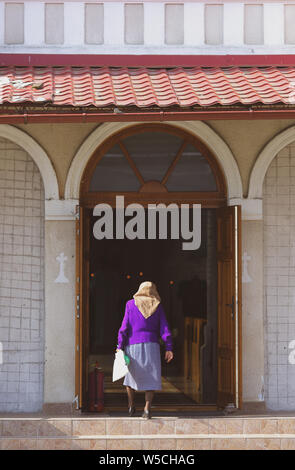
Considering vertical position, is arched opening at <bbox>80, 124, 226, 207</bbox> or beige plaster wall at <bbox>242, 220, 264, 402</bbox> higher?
arched opening at <bbox>80, 124, 226, 207</bbox>

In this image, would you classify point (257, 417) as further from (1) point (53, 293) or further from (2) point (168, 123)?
(2) point (168, 123)

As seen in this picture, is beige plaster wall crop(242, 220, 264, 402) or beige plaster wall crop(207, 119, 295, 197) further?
beige plaster wall crop(207, 119, 295, 197)

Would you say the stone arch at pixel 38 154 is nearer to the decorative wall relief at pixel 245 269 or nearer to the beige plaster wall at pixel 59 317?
the beige plaster wall at pixel 59 317

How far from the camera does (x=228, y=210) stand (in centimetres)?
1229

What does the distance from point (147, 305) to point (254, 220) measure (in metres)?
1.94

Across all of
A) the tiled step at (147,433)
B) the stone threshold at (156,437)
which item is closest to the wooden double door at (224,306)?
the tiled step at (147,433)

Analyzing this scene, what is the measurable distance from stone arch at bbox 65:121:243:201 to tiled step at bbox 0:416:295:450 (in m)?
2.93

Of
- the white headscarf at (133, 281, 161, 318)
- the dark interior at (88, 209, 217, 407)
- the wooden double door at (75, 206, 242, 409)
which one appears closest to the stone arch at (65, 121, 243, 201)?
the wooden double door at (75, 206, 242, 409)

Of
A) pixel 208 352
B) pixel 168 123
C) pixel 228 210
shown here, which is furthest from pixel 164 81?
pixel 208 352

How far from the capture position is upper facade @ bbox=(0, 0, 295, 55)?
12.4 metres

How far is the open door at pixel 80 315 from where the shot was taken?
1201 cm

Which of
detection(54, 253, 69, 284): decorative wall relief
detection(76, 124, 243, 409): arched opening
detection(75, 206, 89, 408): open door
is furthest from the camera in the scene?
detection(76, 124, 243, 409): arched opening

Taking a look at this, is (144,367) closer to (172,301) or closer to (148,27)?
(148,27)

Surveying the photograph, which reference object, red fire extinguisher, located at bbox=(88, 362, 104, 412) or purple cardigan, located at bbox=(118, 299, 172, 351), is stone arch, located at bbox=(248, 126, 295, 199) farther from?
red fire extinguisher, located at bbox=(88, 362, 104, 412)
